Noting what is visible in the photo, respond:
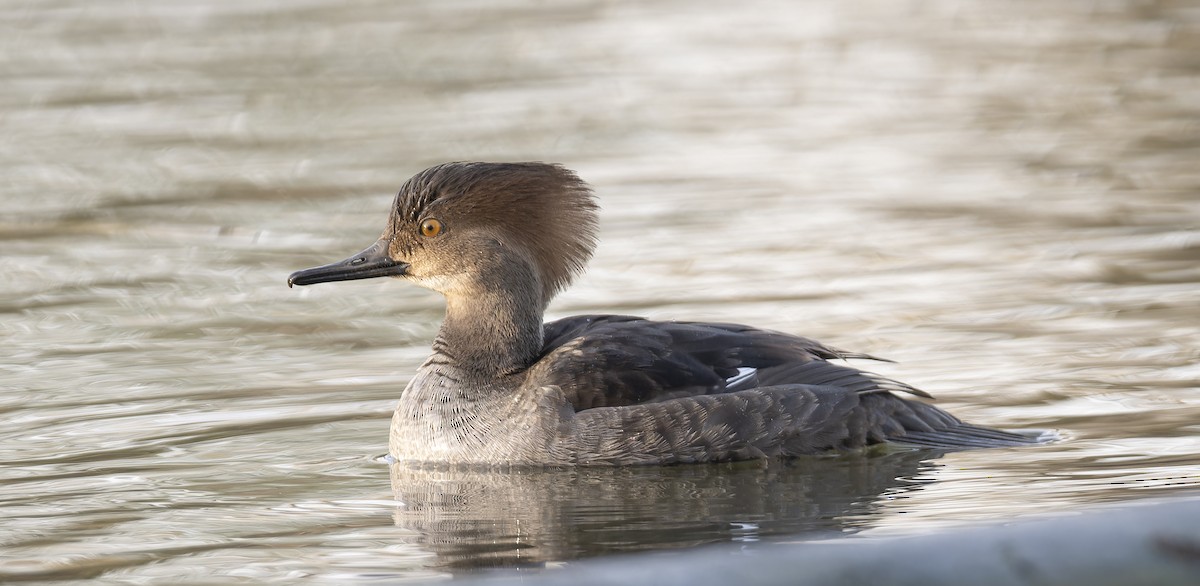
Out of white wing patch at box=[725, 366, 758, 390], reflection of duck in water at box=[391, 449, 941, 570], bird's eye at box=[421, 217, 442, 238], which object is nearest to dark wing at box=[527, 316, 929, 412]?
white wing patch at box=[725, 366, 758, 390]

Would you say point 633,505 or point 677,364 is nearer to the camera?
point 633,505

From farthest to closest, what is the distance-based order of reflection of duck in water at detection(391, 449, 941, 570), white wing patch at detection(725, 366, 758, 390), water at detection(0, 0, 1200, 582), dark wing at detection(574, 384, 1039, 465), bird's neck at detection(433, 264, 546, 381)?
1. bird's neck at detection(433, 264, 546, 381)
2. white wing patch at detection(725, 366, 758, 390)
3. dark wing at detection(574, 384, 1039, 465)
4. water at detection(0, 0, 1200, 582)
5. reflection of duck in water at detection(391, 449, 941, 570)

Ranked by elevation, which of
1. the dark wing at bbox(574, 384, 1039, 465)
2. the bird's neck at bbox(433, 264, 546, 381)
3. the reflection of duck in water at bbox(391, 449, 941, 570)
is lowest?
the reflection of duck in water at bbox(391, 449, 941, 570)

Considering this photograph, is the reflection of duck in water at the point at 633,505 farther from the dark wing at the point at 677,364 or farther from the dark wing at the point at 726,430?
the dark wing at the point at 677,364

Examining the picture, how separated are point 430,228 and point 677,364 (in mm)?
1169

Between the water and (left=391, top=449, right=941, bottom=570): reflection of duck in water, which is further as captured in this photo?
the water

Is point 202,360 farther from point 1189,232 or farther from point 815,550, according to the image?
point 815,550

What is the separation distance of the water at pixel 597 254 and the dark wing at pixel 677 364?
1.10ft

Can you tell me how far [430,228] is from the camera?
269 inches

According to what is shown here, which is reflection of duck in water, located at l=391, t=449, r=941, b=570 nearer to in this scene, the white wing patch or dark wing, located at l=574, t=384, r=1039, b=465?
dark wing, located at l=574, t=384, r=1039, b=465

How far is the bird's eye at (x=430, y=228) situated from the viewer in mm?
6824

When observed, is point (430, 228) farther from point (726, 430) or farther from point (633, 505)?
point (633, 505)

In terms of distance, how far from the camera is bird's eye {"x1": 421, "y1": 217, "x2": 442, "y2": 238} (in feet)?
22.4

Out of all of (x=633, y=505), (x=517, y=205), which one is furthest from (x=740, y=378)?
(x=517, y=205)
